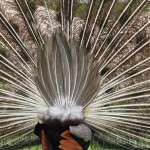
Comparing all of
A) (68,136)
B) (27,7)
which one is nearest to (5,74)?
(27,7)

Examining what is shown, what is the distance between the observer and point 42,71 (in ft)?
19.4

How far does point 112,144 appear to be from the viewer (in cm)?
679

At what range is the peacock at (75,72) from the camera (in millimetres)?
5922

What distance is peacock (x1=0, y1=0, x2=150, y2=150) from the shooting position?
5922 millimetres

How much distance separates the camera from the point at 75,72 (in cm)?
592

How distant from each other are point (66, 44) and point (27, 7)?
91cm

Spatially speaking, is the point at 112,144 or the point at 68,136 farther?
the point at 112,144

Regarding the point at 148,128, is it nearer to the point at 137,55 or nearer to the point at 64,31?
the point at 137,55

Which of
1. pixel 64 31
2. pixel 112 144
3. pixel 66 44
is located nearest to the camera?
pixel 66 44

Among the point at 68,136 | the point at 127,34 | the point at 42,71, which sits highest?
the point at 127,34

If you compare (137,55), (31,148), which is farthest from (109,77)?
(31,148)

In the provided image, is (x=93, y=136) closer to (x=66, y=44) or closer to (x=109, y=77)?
(x=109, y=77)

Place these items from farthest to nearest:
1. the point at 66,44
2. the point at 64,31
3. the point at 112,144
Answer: the point at 112,144 < the point at 64,31 < the point at 66,44

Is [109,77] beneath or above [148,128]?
above
